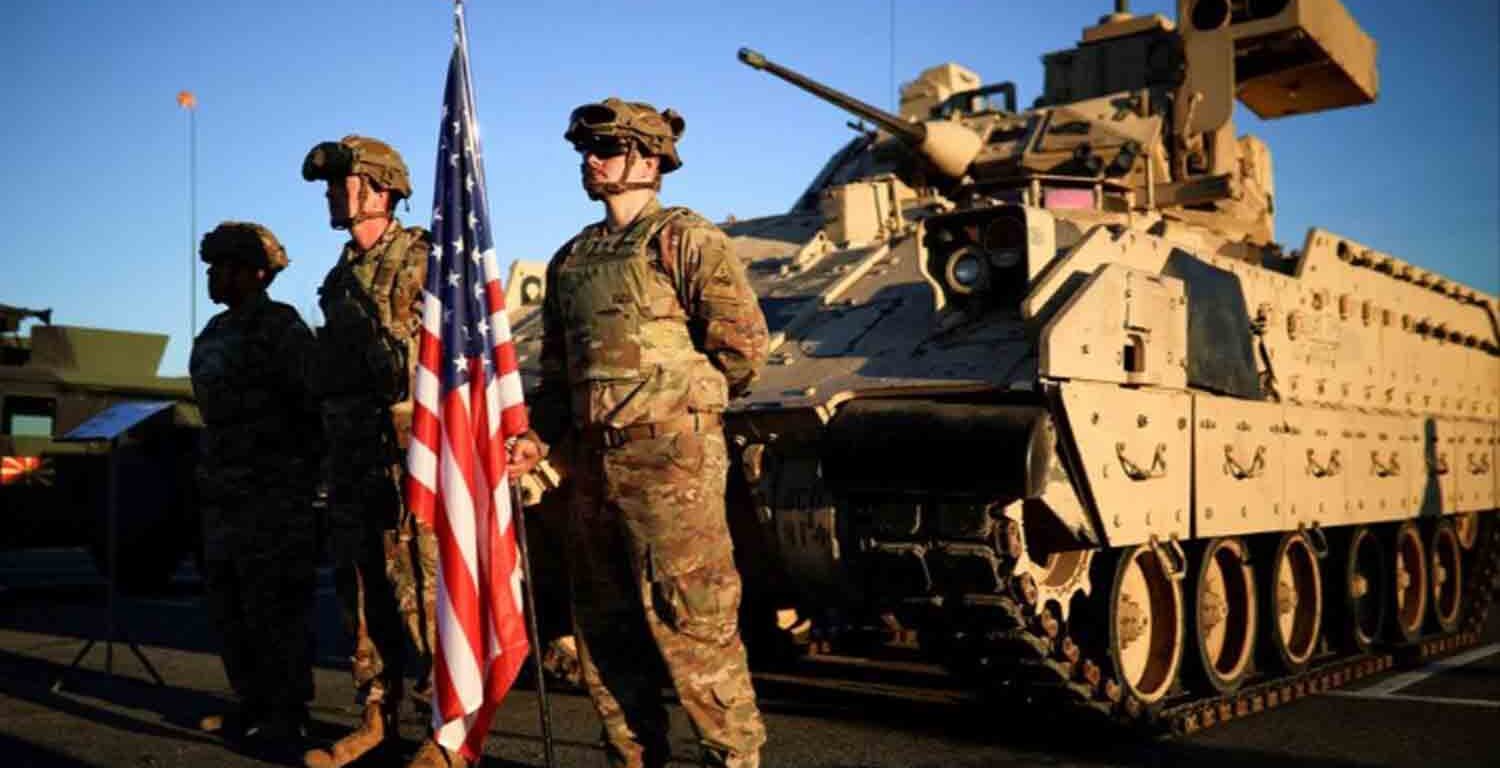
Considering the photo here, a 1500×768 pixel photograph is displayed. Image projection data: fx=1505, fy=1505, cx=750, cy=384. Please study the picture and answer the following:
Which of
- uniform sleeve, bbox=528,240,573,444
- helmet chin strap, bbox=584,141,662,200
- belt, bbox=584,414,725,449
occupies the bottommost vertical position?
belt, bbox=584,414,725,449

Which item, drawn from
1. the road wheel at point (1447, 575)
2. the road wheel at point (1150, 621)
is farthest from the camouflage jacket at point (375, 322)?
the road wheel at point (1447, 575)

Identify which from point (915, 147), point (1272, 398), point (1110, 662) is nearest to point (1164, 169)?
point (915, 147)

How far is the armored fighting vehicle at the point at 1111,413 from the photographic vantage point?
20.2 ft

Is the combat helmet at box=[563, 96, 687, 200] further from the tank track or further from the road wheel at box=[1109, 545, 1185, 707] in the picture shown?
the road wheel at box=[1109, 545, 1185, 707]

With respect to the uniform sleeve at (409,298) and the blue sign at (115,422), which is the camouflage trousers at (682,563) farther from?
the blue sign at (115,422)

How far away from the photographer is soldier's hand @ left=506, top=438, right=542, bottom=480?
4.53 m

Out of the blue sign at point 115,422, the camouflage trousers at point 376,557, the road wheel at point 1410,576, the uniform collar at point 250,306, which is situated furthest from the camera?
the road wheel at point 1410,576

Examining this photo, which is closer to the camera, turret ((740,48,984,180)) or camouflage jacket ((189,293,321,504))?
camouflage jacket ((189,293,321,504))

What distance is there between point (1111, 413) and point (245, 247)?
385cm

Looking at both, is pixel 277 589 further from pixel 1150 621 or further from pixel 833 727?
pixel 1150 621

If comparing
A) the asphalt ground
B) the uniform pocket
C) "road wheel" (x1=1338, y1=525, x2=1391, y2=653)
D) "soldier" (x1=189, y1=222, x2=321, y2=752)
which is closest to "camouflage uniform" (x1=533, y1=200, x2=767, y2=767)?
the uniform pocket

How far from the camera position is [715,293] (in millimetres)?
4508

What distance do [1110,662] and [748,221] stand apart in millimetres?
4230

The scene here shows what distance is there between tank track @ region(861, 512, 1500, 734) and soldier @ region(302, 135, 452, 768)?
1.93m
